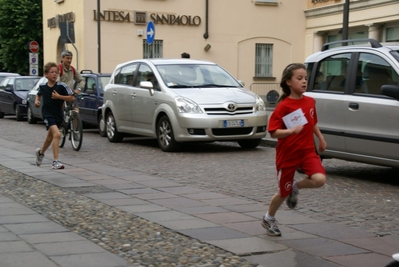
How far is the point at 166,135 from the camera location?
13.9 meters

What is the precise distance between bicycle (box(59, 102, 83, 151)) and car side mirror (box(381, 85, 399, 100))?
6824 mm

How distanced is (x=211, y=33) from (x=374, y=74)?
24402 mm

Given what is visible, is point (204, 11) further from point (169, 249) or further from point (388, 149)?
point (169, 249)

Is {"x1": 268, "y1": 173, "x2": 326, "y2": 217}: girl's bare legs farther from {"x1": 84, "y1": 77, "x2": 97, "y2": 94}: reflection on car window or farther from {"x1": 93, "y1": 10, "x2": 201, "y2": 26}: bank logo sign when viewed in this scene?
{"x1": 93, "y1": 10, "x2": 201, "y2": 26}: bank logo sign

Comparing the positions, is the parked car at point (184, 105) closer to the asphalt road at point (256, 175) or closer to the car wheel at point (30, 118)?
the asphalt road at point (256, 175)

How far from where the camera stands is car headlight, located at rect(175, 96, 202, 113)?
43.7ft

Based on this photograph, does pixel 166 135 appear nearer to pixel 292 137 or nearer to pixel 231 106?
pixel 231 106

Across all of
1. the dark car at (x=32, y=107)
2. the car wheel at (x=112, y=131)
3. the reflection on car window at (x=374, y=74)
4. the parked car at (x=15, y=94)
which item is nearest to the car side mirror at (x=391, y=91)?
the reflection on car window at (x=374, y=74)

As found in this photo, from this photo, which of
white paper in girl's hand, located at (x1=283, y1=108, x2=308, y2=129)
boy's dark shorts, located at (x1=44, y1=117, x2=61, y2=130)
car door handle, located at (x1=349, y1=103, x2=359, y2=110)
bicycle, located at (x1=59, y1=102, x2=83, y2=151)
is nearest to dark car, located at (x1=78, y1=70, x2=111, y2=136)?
bicycle, located at (x1=59, y1=102, x2=83, y2=151)

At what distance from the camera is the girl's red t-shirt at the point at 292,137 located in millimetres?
6000

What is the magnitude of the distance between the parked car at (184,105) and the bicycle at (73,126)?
4.36 feet

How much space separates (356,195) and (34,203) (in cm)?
374

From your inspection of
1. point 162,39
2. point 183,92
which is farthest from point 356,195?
point 162,39

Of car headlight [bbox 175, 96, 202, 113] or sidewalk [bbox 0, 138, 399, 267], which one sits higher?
car headlight [bbox 175, 96, 202, 113]
